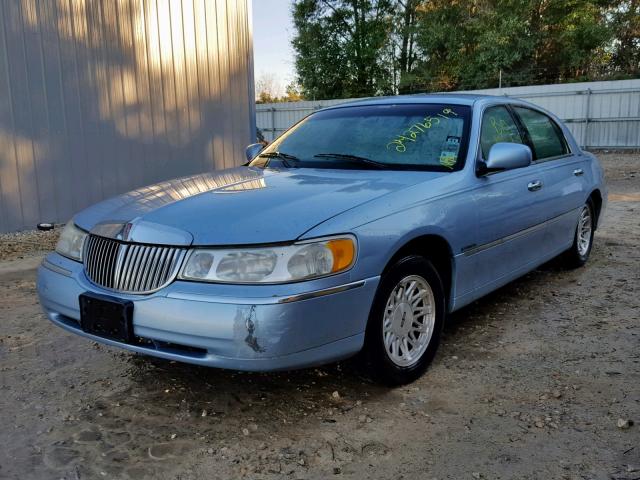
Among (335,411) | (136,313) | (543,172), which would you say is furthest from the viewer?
(543,172)

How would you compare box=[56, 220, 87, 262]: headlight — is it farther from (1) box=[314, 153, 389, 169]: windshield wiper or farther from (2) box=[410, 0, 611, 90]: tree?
(2) box=[410, 0, 611, 90]: tree

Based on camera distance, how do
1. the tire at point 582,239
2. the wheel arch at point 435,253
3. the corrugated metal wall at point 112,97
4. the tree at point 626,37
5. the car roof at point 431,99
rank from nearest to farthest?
the wheel arch at point 435,253
the car roof at point 431,99
the tire at point 582,239
the corrugated metal wall at point 112,97
the tree at point 626,37

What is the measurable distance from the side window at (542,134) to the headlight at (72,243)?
3301mm

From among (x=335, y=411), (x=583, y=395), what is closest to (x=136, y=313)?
(x=335, y=411)

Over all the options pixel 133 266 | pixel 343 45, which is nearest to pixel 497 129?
pixel 133 266

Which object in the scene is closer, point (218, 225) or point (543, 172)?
point (218, 225)

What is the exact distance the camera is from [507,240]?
13.2ft

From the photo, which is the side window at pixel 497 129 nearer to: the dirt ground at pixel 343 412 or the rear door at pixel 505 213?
the rear door at pixel 505 213

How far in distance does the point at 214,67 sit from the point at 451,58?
76.8 feet

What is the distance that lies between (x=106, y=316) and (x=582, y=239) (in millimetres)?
4444

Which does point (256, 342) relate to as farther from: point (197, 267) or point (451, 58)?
point (451, 58)

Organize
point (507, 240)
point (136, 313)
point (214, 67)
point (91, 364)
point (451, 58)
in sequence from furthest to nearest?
point (451, 58) < point (214, 67) < point (507, 240) < point (91, 364) < point (136, 313)

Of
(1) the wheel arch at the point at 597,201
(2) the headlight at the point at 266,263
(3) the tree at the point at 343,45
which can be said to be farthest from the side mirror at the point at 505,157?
(3) the tree at the point at 343,45

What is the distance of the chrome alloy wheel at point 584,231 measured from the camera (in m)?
5.53
